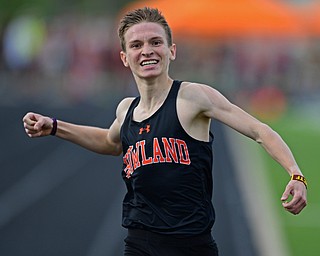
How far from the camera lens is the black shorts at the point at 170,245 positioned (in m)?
4.71

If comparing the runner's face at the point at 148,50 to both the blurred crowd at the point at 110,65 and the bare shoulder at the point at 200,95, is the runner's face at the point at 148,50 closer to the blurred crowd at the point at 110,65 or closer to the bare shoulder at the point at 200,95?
the bare shoulder at the point at 200,95

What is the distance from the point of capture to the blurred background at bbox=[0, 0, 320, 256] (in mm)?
10484

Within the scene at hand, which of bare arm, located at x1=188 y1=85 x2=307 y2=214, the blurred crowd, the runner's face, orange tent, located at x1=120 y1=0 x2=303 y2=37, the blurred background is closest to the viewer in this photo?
bare arm, located at x1=188 y1=85 x2=307 y2=214

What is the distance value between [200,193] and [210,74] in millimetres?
26212

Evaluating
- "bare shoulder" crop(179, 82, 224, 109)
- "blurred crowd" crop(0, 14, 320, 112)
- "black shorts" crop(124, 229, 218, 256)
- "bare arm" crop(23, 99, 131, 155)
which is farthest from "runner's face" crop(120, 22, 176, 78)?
"blurred crowd" crop(0, 14, 320, 112)

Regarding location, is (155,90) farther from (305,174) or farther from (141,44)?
(305,174)

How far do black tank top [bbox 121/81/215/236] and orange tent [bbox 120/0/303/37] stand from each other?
18.7m

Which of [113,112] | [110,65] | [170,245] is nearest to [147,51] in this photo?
[170,245]

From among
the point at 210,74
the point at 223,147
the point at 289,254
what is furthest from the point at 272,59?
the point at 289,254

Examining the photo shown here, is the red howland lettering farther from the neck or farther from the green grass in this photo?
the green grass

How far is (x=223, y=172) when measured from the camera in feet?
49.5

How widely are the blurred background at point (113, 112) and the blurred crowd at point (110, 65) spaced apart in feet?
0.15

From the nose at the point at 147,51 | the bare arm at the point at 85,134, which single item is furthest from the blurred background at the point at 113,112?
the nose at the point at 147,51

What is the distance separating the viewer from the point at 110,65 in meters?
30.4
